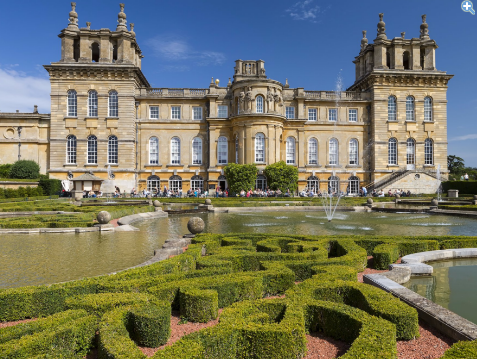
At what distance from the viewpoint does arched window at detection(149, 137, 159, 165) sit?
39625 mm

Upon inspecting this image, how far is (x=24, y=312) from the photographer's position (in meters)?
5.12

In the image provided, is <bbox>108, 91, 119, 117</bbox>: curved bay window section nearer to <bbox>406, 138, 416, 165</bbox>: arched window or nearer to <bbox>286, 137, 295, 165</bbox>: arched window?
<bbox>286, 137, 295, 165</bbox>: arched window

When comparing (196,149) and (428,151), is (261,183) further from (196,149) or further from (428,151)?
(428,151)

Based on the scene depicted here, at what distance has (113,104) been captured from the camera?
37.8m

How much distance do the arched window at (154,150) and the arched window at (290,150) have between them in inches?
606

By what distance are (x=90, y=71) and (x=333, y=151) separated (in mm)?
29197

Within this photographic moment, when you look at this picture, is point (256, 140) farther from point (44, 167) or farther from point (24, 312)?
point (24, 312)

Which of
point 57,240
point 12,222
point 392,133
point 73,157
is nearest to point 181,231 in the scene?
point 57,240

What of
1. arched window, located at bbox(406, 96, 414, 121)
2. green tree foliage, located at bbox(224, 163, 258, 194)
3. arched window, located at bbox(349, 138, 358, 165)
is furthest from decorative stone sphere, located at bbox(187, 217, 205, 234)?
arched window, located at bbox(406, 96, 414, 121)

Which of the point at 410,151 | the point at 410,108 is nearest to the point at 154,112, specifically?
the point at 410,108

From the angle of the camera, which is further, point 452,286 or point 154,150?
point 154,150

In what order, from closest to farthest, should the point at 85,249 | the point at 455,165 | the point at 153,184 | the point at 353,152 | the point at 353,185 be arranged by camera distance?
the point at 85,249
the point at 153,184
the point at 353,185
the point at 353,152
the point at 455,165

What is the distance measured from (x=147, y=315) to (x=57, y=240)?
28.7 ft

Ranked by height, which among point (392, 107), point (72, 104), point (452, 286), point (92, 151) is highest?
point (392, 107)
